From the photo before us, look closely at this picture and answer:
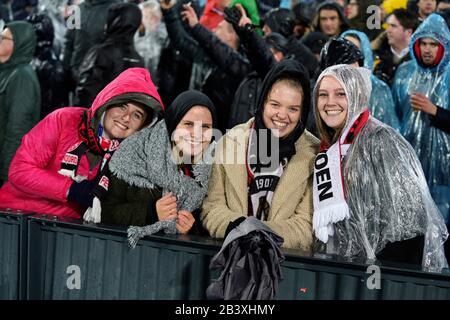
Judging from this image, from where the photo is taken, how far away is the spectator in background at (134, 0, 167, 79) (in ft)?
30.1

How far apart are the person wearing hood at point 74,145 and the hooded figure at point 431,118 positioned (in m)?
2.68

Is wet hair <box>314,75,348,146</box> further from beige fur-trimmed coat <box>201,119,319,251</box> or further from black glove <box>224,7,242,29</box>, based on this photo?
black glove <box>224,7,242,29</box>

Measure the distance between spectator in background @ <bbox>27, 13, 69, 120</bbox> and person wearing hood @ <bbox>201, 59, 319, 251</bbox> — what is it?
444cm

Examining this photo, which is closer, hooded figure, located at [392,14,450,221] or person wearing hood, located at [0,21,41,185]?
hooded figure, located at [392,14,450,221]

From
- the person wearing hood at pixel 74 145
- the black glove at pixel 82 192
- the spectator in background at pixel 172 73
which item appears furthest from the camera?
the spectator in background at pixel 172 73

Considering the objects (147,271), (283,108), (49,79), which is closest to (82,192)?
(147,271)

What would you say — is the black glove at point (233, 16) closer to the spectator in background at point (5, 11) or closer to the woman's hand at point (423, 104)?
the woman's hand at point (423, 104)

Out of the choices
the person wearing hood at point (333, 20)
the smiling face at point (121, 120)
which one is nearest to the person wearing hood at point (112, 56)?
the person wearing hood at point (333, 20)

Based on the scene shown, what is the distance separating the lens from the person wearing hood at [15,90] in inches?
291

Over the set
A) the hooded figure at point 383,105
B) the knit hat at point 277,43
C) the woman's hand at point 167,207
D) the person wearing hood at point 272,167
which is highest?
the knit hat at point 277,43

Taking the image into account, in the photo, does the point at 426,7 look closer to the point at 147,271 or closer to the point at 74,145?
the point at 74,145

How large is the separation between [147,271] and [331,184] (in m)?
1.11

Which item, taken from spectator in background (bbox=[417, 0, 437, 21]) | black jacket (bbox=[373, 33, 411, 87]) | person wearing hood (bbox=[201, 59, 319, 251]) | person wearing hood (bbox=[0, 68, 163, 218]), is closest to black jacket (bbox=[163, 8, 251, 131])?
black jacket (bbox=[373, 33, 411, 87])

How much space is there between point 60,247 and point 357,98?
1908mm
